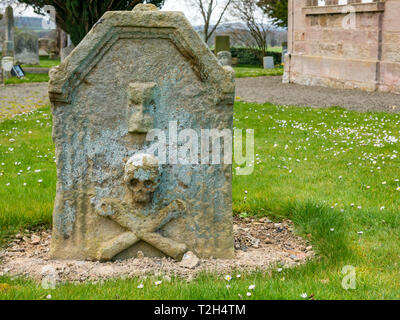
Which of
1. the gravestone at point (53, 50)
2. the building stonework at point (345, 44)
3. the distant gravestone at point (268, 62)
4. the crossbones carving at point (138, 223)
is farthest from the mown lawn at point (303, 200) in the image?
the gravestone at point (53, 50)

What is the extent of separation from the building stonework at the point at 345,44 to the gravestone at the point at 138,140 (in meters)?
11.7

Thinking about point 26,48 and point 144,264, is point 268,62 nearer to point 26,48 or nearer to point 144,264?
point 26,48

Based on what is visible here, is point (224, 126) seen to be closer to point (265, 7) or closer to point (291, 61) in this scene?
point (291, 61)

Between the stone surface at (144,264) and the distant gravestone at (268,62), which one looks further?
the distant gravestone at (268,62)

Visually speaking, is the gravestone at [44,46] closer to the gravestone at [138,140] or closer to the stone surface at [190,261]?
the gravestone at [138,140]

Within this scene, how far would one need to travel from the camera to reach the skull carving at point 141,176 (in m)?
3.92

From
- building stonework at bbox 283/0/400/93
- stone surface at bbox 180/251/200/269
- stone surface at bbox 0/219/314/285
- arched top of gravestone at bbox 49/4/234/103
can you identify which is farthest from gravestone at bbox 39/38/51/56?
stone surface at bbox 180/251/200/269

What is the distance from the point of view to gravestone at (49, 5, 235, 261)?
12.9 feet

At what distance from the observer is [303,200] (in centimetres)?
536

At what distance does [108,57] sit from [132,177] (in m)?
0.90

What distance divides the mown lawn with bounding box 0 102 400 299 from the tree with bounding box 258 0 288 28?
21954mm

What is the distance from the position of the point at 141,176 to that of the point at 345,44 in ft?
45.7

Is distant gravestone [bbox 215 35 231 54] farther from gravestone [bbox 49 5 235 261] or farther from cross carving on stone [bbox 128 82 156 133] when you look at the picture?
cross carving on stone [bbox 128 82 156 133]

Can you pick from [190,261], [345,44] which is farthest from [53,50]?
[190,261]
